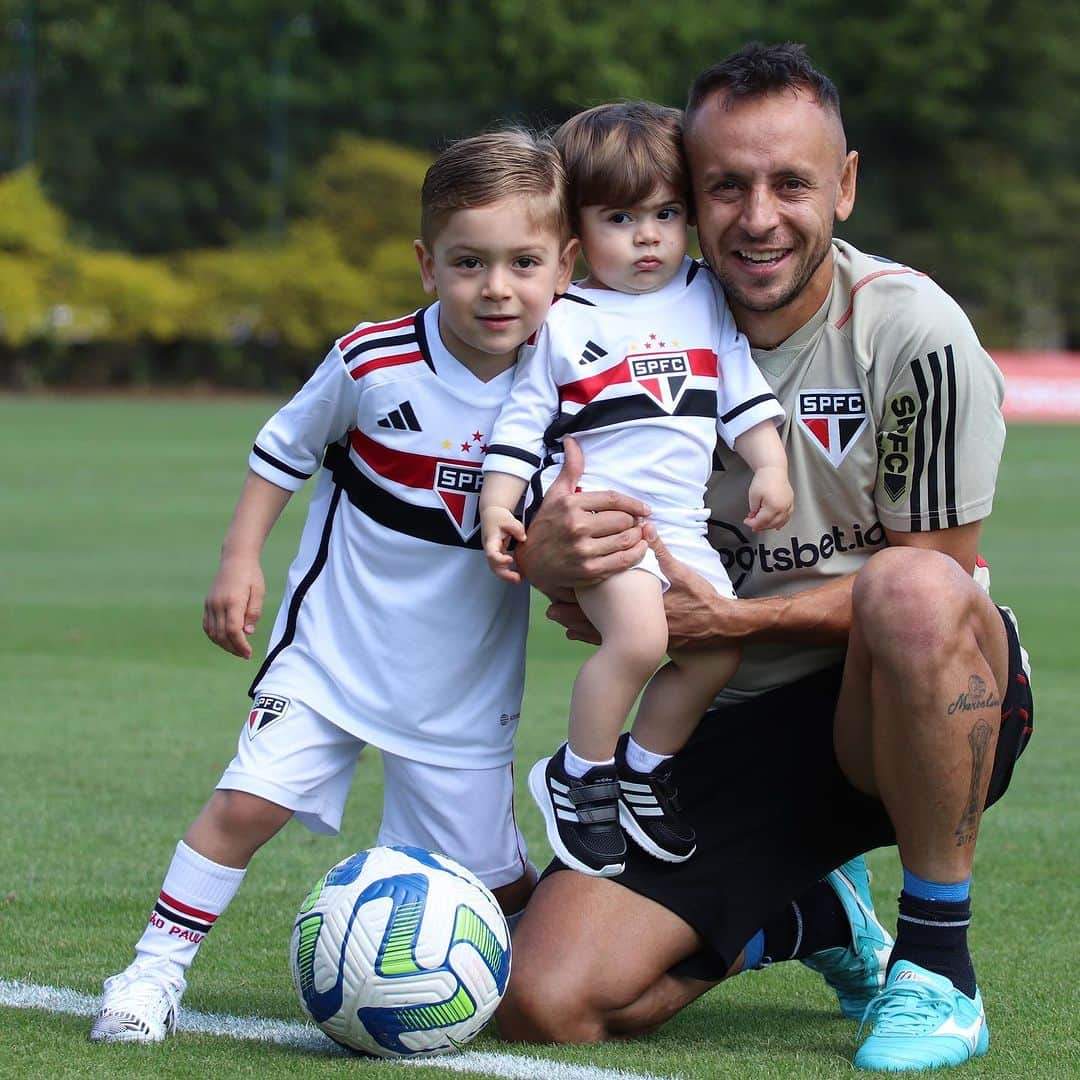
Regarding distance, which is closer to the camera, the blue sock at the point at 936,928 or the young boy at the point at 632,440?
the blue sock at the point at 936,928

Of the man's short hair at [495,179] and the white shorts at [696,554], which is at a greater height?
the man's short hair at [495,179]

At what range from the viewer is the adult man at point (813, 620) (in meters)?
3.79

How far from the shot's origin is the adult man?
12.4 ft

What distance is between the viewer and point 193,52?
53.2 m

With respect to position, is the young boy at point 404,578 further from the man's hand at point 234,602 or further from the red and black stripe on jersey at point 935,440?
the red and black stripe on jersey at point 935,440

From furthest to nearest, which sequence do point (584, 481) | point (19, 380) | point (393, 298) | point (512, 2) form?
1. point (512, 2)
2. point (393, 298)
3. point (19, 380)
4. point (584, 481)

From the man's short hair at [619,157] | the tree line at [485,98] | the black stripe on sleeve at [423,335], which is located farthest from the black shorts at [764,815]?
the tree line at [485,98]

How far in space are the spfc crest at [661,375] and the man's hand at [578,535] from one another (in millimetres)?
195

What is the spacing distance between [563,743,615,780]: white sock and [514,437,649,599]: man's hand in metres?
0.35

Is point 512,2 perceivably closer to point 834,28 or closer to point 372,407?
point 834,28

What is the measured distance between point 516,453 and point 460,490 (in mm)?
194

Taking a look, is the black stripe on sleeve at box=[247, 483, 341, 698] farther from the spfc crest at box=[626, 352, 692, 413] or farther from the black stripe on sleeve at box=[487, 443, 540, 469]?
the spfc crest at box=[626, 352, 692, 413]

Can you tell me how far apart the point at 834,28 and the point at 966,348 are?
2180 inches

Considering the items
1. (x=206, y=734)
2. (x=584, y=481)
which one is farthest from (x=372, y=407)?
(x=206, y=734)
